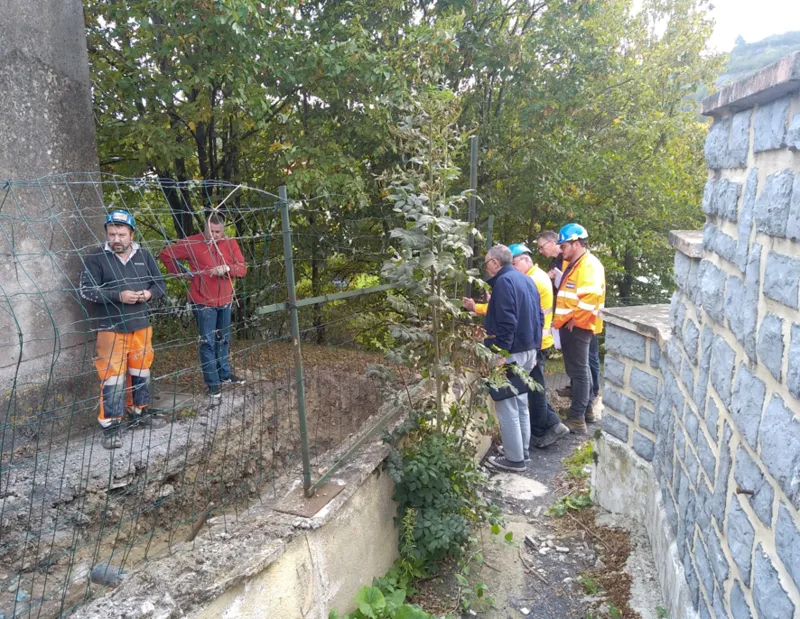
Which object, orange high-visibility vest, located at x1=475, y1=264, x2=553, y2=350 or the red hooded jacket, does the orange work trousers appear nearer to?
the red hooded jacket

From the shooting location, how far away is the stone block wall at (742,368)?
61.2 inches

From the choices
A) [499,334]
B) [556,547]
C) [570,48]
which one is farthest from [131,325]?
[570,48]

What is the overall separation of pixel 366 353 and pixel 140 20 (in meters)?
3.66

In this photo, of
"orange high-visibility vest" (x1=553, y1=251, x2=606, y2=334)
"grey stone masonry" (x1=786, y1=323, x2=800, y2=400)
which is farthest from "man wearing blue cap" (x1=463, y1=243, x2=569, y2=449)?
"grey stone masonry" (x1=786, y1=323, x2=800, y2=400)

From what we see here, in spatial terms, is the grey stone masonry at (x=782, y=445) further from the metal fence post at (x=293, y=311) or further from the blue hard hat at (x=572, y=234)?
the blue hard hat at (x=572, y=234)

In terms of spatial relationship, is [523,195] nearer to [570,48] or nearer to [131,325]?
[570,48]

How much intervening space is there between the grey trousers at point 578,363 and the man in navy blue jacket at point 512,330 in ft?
2.36

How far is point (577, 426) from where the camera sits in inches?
229

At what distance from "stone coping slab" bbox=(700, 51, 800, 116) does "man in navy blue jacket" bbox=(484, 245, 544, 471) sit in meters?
2.22

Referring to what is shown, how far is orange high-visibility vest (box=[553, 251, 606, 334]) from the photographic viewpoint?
17.4 feet

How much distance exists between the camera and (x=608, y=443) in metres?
4.08

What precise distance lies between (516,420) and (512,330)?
0.75m

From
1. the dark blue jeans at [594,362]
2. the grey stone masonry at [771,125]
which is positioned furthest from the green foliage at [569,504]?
the grey stone masonry at [771,125]

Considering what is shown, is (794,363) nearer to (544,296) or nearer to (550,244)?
(544,296)
